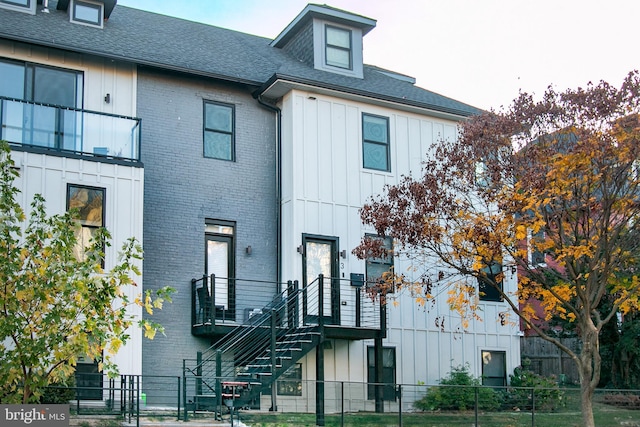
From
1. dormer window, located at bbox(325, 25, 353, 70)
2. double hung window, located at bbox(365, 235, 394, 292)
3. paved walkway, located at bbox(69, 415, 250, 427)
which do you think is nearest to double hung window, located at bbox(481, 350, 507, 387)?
double hung window, located at bbox(365, 235, 394, 292)

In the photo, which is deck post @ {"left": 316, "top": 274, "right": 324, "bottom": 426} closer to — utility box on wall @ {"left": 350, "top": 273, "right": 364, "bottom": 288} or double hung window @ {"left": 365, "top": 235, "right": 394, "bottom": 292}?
utility box on wall @ {"left": 350, "top": 273, "right": 364, "bottom": 288}

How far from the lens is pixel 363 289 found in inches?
840

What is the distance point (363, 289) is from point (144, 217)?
5250 mm

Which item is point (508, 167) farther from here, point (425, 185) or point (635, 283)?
point (635, 283)

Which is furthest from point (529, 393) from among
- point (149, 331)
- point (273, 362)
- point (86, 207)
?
point (149, 331)

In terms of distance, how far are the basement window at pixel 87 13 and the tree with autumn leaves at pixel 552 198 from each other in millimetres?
8775

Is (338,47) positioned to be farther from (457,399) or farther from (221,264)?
(457,399)

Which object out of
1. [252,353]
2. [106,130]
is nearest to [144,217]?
[106,130]

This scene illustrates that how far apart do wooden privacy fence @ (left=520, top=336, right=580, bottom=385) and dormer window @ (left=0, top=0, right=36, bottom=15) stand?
1876 cm

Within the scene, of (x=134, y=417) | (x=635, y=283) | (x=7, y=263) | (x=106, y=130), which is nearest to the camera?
(x=7, y=263)

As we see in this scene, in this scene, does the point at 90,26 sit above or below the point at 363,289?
above

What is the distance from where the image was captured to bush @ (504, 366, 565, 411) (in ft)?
71.3

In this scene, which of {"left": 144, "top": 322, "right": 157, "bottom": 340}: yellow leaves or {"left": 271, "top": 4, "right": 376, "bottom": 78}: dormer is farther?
{"left": 271, "top": 4, "right": 376, "bottom": 78}: dormer

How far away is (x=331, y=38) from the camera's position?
83.5 ft
